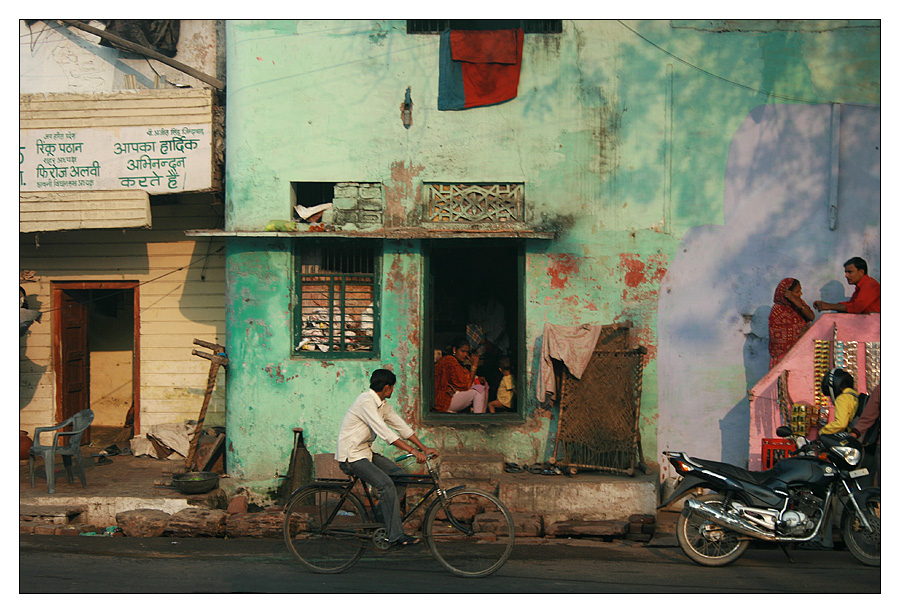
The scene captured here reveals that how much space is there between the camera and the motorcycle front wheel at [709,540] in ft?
21.7

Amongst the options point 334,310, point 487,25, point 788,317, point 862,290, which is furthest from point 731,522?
point 487,25

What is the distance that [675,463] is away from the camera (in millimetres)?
6711

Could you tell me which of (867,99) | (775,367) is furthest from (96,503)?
(867,99)

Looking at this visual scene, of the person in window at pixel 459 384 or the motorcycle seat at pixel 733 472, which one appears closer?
the motorcycle seat at pixel 733 472

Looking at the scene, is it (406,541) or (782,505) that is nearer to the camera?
(406,541)

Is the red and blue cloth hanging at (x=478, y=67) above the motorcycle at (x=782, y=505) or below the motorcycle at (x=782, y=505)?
above

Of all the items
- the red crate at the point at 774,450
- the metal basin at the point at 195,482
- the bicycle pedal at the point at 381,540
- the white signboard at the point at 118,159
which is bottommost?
the metal basin at the point at 195,482

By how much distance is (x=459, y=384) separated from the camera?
31.8ft

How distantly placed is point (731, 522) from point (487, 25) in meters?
5.99

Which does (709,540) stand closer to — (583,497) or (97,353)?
(583,497)

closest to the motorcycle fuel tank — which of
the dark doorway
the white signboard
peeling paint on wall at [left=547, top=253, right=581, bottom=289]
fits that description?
peeling paint on wall at [left=547, top=253, right=581, bottom=289]

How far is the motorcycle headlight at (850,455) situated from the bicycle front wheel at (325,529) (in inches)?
161

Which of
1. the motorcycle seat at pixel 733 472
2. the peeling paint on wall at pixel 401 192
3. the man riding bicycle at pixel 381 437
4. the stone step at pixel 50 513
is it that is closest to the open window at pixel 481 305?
the peeling paint on wall at pixel 401 192

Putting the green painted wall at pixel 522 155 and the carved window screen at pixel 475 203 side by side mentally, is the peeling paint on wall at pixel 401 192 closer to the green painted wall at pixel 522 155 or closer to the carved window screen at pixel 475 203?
the green painted wall at pixel 522 155
